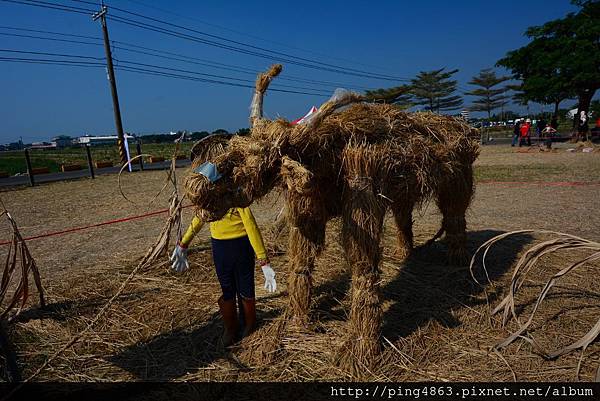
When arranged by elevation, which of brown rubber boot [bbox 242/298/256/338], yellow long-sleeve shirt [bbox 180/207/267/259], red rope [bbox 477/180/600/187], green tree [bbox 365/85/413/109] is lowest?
red rope [bbox 477/180/600/187]

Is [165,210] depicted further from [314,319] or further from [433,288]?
[433,288]

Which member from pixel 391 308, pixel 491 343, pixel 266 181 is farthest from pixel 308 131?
pixel 491 343

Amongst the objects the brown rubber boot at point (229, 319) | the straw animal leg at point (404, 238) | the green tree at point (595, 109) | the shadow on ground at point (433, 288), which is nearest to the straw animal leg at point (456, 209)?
the shadow on ground at point (433, 288)

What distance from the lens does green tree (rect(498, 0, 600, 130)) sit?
22453 mm

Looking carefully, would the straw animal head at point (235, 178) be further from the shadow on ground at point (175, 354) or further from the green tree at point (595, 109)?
the green tree at point (595, 109)

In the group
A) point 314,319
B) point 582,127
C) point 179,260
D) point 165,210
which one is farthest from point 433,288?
point 582,127

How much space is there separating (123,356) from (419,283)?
118 inches

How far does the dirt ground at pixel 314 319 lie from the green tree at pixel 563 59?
21.3 meters

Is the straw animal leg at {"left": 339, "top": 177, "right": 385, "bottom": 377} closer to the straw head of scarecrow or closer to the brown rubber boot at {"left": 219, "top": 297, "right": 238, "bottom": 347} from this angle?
the straw head of scarecrow

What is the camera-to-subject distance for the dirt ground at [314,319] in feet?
9.77

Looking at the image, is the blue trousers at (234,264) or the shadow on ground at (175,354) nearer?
the shadow on ground at (175,354)

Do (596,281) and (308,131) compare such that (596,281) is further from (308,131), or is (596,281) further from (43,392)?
(43,392)

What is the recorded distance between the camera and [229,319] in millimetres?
3357

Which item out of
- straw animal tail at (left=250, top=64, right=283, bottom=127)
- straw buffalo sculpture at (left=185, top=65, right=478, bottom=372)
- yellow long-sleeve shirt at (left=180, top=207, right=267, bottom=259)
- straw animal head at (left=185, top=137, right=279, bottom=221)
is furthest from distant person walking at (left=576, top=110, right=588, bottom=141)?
straw animal head at (left=185, top=137, right=279, bottom=221)
